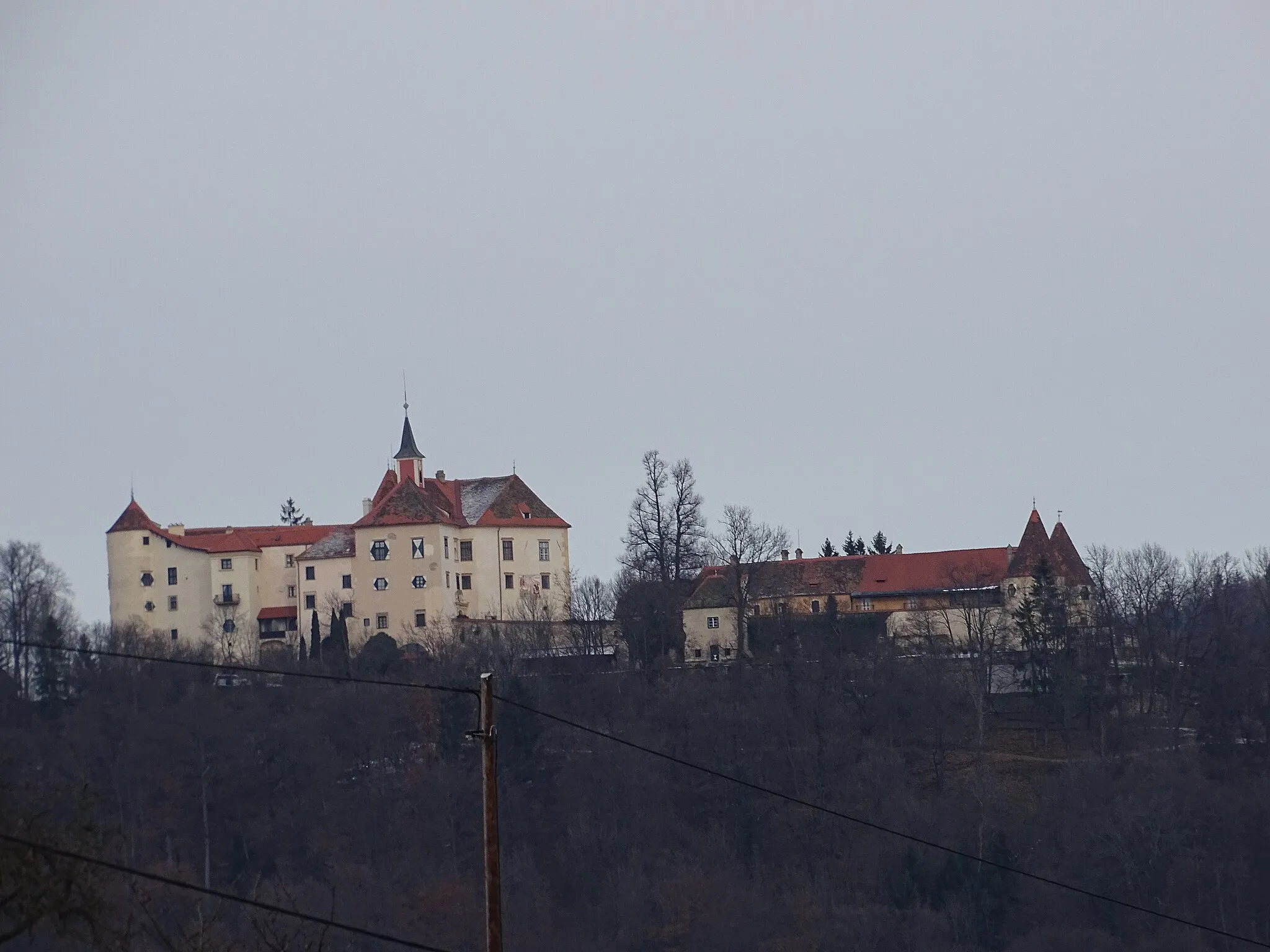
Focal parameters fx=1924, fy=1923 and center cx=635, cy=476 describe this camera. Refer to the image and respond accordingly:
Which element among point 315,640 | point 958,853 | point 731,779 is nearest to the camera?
point 731,779

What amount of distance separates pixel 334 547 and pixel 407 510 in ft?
11.2

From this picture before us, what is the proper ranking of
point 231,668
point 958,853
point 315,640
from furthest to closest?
point 315,640
point 958,853
point 231,668

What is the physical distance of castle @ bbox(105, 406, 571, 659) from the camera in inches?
3024

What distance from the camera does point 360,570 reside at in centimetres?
7706

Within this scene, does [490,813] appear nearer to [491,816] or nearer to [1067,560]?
[491,816]

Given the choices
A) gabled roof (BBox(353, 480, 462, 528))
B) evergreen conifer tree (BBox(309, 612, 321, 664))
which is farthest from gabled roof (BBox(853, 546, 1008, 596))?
evergreen conifer tree (BBox(309, 612, 321, 664))

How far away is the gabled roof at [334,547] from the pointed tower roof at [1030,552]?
26.5m

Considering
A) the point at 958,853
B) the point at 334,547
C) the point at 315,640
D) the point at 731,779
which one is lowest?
the point at 958,853

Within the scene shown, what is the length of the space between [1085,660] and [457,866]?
24408mm

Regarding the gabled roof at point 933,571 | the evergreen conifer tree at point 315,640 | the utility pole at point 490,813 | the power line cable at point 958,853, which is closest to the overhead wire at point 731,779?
the power line cable at point 958,853

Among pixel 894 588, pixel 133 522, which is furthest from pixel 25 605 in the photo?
pixel 894 588

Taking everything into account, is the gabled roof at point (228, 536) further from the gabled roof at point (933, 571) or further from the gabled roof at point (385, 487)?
the gabled roof at point (933, 571)

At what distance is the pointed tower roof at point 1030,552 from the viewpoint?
252ft

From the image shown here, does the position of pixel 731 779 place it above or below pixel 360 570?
below
